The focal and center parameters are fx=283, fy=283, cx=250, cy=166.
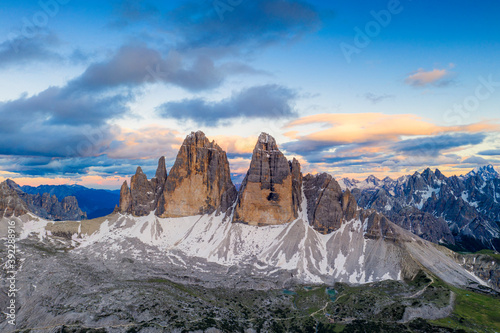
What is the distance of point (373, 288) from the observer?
166 metres

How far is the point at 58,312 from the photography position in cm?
Result: 12200

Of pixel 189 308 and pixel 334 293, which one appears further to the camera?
pixel 334 293

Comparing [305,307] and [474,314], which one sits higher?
[474,314]

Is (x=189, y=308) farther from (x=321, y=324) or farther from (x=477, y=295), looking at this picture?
(x=477, y=295)

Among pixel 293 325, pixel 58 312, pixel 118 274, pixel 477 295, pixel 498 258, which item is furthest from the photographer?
pixel 498 258

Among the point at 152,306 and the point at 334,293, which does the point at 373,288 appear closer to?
the point at 334,293

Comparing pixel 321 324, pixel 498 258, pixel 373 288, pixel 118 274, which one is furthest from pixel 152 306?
pixel 498 258

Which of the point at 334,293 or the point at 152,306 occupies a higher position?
the point at 152,306

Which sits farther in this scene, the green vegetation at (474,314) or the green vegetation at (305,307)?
the green vegetation at (305,307)

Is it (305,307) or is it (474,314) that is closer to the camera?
(474,314)

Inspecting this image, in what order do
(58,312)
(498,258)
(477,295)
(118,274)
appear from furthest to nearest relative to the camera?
(498,258) → (118,274) → (477,295) → (58,312)

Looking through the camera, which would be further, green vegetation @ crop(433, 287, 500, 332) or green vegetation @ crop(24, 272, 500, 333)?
green vegetation @ crop(24, 272, 500, 333)

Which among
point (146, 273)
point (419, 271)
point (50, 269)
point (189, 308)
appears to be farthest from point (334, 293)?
point (50, 269)

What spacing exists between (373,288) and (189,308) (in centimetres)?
10585
